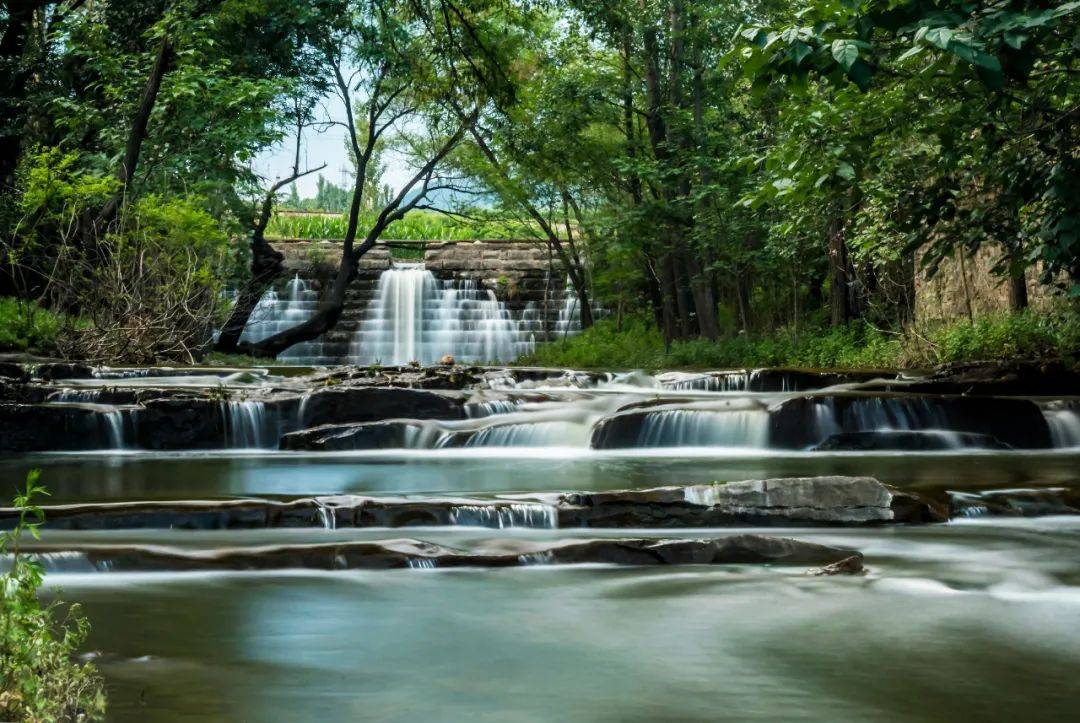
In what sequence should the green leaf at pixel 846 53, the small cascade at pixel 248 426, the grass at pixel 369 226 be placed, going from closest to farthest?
the green leaf at pixel 846 53 < the small cascade at pixel 248 426 < the grass at pixel 369 226

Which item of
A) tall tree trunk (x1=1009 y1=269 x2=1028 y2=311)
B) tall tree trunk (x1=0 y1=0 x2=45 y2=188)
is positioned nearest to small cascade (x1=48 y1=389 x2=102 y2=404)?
tall tree trunk (x1=0 y1=0 x2=45 y2=188)

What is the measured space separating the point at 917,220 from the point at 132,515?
5555 millimetres

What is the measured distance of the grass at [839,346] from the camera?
14867 mm

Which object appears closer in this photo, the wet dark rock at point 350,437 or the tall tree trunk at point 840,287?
the wet dark rock at point 350,437

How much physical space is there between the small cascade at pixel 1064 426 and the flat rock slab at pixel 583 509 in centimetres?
530

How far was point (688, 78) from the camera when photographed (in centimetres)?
2159

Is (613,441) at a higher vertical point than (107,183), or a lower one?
lower

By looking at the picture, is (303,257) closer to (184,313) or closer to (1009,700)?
(184,313)

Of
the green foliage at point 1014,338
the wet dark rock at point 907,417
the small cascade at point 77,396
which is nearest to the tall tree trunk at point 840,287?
the green foliage at point 1014,338

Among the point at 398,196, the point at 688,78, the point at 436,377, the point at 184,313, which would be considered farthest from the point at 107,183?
the point at 688,78

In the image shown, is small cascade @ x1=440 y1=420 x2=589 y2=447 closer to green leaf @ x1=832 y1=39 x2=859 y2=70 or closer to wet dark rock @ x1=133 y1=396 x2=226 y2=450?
wet dark rock @ x1=133 y1=396 x2=226 y2=450

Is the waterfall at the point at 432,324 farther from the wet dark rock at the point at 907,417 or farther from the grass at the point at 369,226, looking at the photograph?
the wet dark rock at the point at 907,417

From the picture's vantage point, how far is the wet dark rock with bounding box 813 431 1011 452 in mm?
10992

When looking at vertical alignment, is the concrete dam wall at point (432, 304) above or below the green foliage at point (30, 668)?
above
